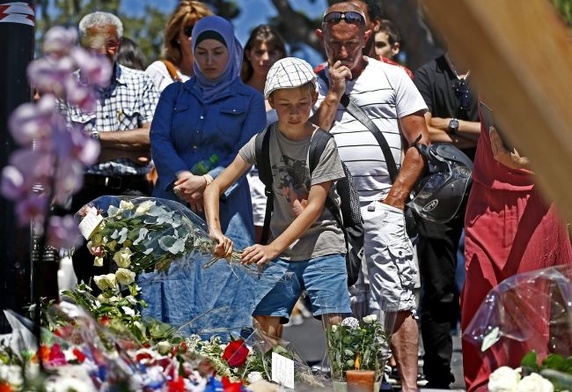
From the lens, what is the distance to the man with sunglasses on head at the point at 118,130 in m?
7.05

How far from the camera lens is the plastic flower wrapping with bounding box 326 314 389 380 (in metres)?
5.41

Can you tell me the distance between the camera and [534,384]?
10.5 ft

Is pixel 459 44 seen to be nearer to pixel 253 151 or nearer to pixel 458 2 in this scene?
pixel 458 2

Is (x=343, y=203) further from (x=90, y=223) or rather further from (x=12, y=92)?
(x=12, y=92)

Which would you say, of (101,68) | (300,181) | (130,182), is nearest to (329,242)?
(300,181)

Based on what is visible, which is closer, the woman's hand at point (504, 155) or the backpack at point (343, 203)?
the woman's hand at point (504, 155)

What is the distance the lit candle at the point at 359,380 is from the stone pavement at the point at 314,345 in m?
1.27

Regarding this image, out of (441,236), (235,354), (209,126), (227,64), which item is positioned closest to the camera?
(235,354)

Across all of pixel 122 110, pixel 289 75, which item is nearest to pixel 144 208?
pixel 289 75

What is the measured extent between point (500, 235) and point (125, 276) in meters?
1.57

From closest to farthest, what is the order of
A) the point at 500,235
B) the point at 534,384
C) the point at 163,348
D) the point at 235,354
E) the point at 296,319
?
the point at 534,384
the point at 163,348
the point at 235,354
the point at 500,235
the point at 296,319

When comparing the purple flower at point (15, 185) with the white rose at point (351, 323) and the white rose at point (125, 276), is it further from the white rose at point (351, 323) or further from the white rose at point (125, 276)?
the white rose at point (351, 323)

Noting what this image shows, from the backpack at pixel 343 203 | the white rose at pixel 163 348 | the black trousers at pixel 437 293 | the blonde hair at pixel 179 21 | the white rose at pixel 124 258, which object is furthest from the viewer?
the blonde hair at pixel 179 21

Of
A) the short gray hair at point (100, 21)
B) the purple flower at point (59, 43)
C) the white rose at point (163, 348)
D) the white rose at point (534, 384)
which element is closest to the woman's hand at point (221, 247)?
the white rose at point (163, 348)
